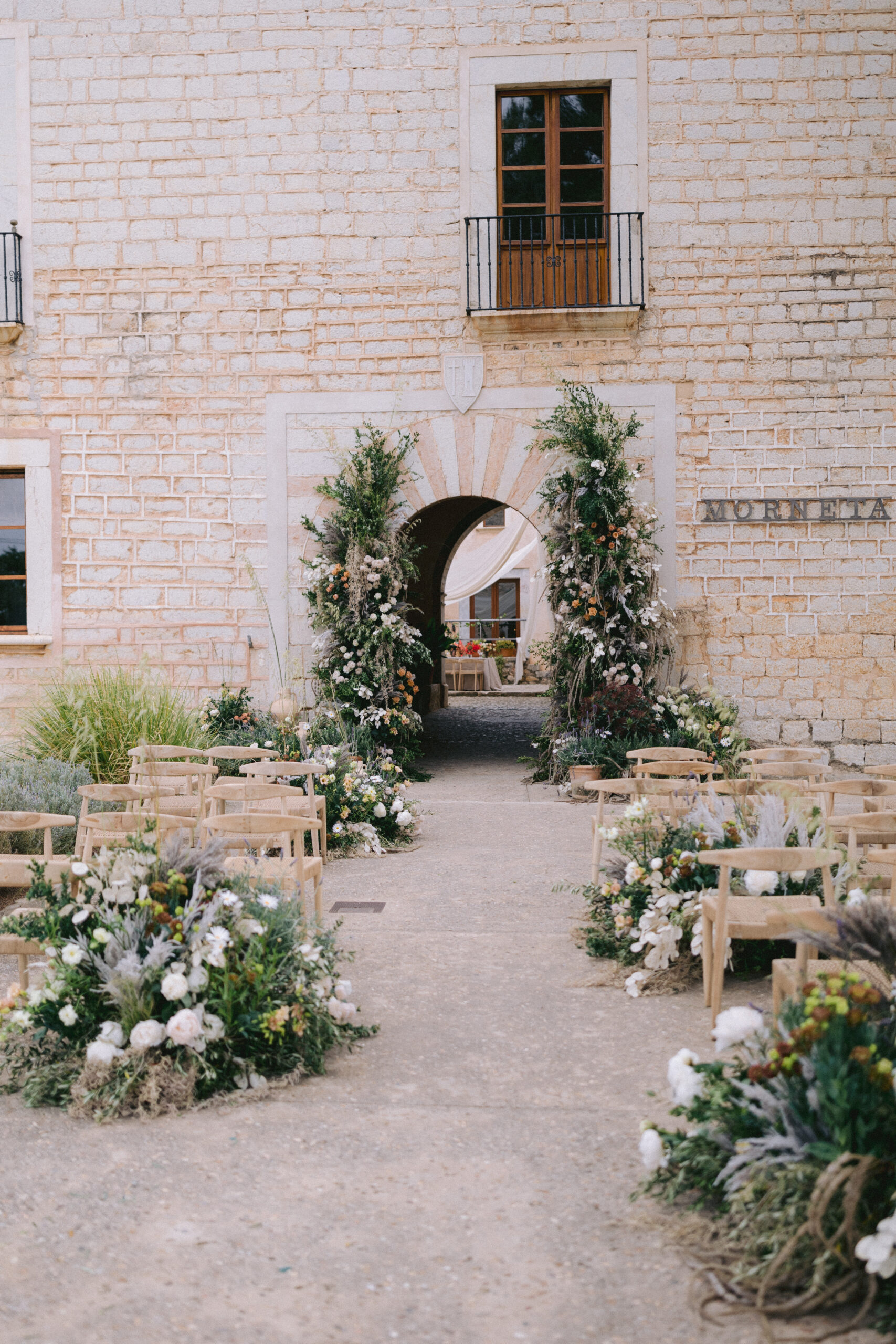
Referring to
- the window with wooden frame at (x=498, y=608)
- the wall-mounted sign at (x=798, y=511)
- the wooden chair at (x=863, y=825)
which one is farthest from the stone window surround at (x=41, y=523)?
the window with wooden frame at (x=498, y=608)

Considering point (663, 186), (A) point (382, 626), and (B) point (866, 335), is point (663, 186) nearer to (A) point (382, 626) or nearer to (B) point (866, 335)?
(B) point (866, 335)

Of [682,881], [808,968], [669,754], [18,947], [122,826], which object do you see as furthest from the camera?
[669,754]

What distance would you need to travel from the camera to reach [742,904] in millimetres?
3727

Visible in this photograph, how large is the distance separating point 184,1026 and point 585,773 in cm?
551

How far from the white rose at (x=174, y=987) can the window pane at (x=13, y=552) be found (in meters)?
7.09

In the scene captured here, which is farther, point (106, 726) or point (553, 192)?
point (553, 192)

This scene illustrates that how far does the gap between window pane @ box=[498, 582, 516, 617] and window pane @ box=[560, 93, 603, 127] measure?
13.2 metres

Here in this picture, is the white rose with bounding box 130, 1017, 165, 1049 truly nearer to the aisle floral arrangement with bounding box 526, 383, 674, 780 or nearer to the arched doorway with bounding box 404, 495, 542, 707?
the aisle floral arrangement with bounding box 526, 383, 674, 780

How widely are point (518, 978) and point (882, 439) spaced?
20.3 ft

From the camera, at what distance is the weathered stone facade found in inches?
345

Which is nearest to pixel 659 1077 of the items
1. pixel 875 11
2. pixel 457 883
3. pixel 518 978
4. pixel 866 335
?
pixel 518 978

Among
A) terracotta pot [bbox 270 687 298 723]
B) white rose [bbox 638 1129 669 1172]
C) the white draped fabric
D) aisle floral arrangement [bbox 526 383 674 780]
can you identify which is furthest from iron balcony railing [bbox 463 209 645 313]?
the white draped fabric

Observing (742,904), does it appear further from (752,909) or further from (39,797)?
(39,797)

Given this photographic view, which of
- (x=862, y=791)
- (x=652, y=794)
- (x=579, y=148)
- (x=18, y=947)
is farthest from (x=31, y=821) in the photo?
(x=579, y=148)
